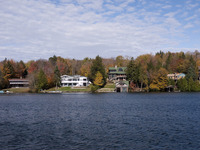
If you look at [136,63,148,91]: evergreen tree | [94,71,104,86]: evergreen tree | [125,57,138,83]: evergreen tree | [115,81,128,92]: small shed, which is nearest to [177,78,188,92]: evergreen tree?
[136,63,148,91]: evergreen tree

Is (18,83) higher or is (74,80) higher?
(74,80)

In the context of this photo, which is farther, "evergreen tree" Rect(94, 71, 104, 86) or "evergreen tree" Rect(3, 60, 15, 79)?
"evergreen tree" Rect(3, 60, 15, 79)

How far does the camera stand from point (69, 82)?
133125 millimetres

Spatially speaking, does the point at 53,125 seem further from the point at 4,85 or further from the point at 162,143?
the point at 4,85

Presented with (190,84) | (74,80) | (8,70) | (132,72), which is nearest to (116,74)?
(132,72)

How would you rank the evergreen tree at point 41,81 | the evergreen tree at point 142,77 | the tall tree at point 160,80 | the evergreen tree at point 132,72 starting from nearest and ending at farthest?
the tall tree at point 160,80, the evergreen tree at point 142,77, the evergreen tree at point 41,81, the evergreen tree at point 132,72

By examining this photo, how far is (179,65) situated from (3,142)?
464 feet

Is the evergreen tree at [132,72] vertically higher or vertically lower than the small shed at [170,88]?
higher

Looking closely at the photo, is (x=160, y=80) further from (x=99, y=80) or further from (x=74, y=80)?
(x=74, y=80)

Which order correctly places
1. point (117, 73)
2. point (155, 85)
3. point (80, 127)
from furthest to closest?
point (117, 73), point (155, 85), point (80, 127)

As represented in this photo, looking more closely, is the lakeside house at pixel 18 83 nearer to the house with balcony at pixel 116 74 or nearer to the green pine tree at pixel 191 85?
the house with balcony at pixel 116 74

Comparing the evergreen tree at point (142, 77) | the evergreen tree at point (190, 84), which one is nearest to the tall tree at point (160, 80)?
the evergreen tree at point (142, 77)

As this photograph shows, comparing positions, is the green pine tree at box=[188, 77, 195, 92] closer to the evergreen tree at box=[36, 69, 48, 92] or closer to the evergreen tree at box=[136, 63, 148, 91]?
the evergreen tree at box=[136, 63, 148, 91]

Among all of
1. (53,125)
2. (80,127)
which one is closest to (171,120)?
(80,127)
